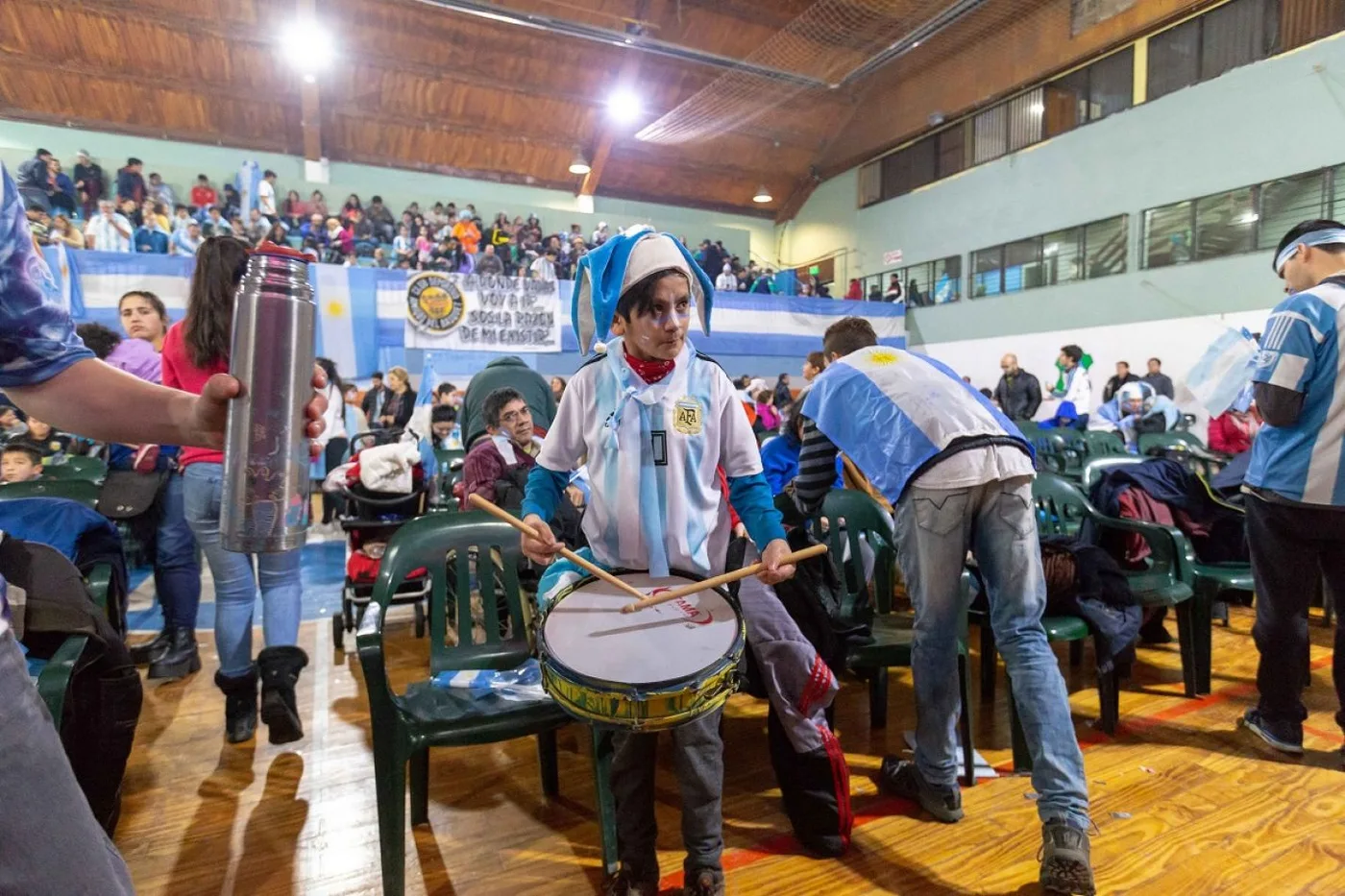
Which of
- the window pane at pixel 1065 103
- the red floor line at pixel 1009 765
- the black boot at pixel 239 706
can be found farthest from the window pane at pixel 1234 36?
the black boot at pixel 239 706

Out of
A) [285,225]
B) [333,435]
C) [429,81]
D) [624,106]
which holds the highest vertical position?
[429,81]

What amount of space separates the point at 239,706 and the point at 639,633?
2.06 meters

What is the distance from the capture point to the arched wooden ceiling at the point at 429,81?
11.8 metres

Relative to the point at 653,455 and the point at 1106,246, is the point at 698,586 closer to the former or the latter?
the point at 653,455

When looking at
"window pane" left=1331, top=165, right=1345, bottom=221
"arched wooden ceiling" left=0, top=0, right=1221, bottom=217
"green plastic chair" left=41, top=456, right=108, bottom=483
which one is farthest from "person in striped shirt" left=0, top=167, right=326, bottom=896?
"window pane" left=1331, top=165, right=1345, bottom=221

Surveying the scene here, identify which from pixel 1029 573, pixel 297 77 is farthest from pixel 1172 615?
pixel 297 77

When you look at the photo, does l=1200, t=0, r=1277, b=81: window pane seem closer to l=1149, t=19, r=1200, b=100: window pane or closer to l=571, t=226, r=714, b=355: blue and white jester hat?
l=1149, t=19, r=1200, b=100: window pane

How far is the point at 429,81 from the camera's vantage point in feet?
45.1

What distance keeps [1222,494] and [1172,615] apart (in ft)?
3.03

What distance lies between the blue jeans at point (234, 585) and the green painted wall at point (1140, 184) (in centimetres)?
1249

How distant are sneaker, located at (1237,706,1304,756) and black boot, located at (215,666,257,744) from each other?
3742 mm

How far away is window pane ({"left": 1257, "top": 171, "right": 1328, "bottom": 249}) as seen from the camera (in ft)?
31.9

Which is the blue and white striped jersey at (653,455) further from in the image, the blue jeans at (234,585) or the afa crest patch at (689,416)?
the blue jeans at (234,585)

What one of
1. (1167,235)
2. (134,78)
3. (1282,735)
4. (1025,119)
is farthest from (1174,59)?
(134,78)
